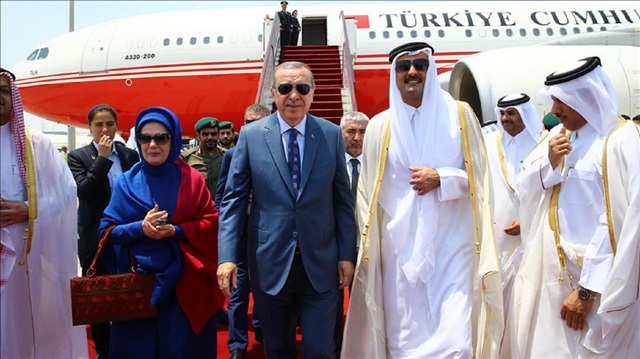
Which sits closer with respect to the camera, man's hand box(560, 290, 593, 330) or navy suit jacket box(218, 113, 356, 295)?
man's hand box(560, 290, 593, 330)

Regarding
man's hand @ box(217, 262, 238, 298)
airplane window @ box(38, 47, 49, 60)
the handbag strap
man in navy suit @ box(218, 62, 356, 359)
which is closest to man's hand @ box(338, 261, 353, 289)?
man in navy suit @ box(218, 62, 356, 359)

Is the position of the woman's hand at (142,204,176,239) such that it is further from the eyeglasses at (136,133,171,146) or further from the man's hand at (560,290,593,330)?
the man's hand at (560,290,593,330)

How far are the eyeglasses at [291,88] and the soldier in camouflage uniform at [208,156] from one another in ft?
8.11

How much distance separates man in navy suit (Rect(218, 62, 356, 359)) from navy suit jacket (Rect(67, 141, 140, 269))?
133 centimetres

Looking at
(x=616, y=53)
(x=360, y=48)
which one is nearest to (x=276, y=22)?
(x=360, y=48)

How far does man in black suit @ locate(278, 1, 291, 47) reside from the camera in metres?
12.5

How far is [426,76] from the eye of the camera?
9.68 feet

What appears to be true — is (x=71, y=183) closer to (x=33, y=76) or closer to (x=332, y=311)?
(x=332, y=311)

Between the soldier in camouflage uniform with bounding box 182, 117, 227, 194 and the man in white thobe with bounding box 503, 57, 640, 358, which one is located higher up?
the soldier in camouflage uniform with bounding box 182, 117, 227, 194

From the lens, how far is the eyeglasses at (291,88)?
2.87 meters

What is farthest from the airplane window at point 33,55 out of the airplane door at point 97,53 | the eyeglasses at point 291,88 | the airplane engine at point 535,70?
the eyeglasses at point 291,88

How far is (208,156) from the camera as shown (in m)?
5.31

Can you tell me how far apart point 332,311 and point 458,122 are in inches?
43.9

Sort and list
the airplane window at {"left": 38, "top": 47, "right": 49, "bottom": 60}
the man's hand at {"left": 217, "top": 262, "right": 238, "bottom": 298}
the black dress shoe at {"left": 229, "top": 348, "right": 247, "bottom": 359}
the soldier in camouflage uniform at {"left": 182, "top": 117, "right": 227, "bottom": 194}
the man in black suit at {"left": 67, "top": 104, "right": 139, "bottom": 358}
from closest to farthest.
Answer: the man's hand at {"left": 217, "top": 262, "right": 238, "bottom": 298}
the man in black suit at {"left": 67, "top": 104, "right": 139, "bottom": 358}
the black dress shoe at {"left": 229, "top": 348, "right": 247, "bottom": 359}
the soldier in camouflage uniform at {"left": 182, "top": 117, "right": 227, "bottom": 194}
the airplane window at {"left": 38, "top": 47, "right": 49, "bottom": 60}
